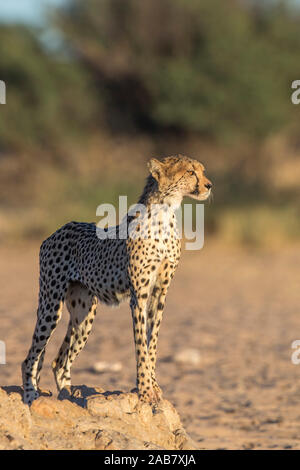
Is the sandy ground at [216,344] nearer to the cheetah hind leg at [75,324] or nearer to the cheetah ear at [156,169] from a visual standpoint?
the cheetah hind leg at [75,324]

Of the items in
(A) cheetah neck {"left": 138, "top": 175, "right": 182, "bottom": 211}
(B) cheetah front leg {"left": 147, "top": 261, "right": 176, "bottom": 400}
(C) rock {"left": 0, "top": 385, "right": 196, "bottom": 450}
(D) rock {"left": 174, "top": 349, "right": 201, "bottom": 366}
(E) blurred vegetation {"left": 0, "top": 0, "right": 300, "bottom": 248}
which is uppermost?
(E) blurred vegetation {"left": 0, "top": 0, "right": 300, "bottom": 248}

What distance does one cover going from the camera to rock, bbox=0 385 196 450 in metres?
4.09

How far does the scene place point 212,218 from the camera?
16.5 meters

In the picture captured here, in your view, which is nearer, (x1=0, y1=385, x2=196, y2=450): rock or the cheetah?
(x1=0, y1=385, x2=196, y2=450): rock

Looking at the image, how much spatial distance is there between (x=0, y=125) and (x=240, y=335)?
1370 cm

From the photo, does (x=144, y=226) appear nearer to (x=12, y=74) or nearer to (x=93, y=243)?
(x=93, y=243)

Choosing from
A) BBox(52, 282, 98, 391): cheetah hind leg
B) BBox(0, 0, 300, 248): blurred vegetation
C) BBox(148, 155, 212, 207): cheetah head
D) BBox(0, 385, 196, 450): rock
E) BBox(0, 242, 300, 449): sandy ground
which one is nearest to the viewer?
BBox(0, 385, 196, 450): rock

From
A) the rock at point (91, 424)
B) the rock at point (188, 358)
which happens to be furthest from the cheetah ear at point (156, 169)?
the rock at point (188, 358)

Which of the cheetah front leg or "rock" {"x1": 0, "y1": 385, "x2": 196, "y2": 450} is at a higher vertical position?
the cheetah front leg

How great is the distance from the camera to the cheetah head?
4.65 meters

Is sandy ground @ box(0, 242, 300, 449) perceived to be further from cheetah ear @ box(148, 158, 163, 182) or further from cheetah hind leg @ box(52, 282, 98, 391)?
cheetah ear @ box(148, 158, 163, 182)

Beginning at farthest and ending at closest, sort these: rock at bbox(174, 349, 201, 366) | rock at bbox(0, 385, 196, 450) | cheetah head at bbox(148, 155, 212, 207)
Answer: rock at bbox(174, 349, 201, 366)
cheetah head at bbox(148, 155, 212, 207)
rock at bbox(0, 385, 196, 450)

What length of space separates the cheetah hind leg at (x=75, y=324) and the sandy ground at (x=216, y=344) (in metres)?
1.20

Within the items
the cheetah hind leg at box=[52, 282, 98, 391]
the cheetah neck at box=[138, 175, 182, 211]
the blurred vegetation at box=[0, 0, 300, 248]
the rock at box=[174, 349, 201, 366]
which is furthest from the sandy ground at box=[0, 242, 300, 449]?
the blurred vegetation at box=[0, 0, 300, 248]
